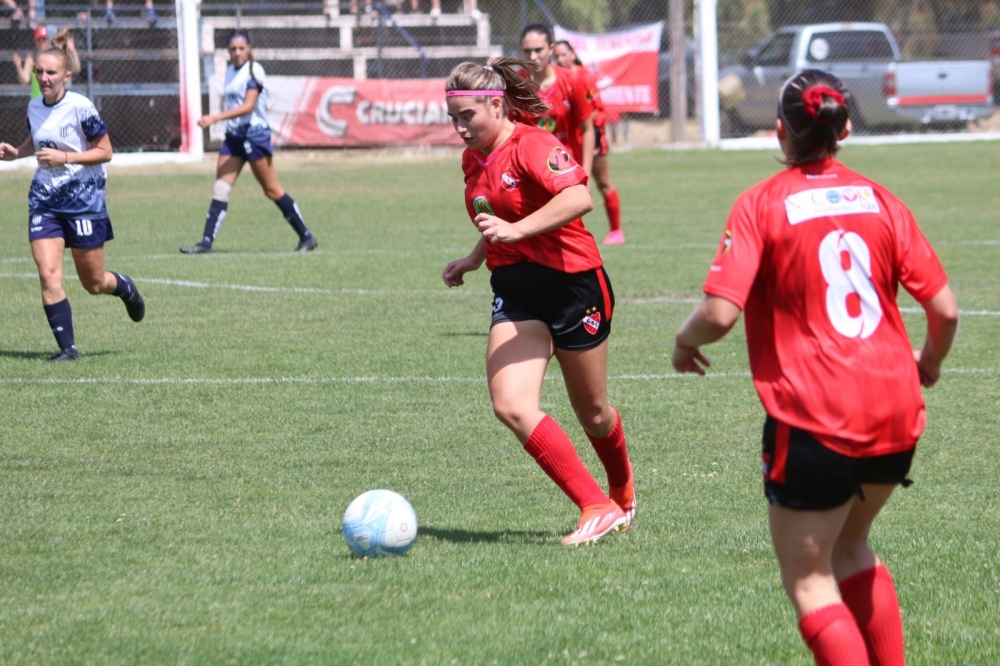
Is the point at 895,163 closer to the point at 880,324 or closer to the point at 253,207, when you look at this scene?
the point at 253,207

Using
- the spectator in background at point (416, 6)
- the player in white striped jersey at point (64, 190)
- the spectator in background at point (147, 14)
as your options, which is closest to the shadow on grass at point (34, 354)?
the player in white striped jersey at point (64, 190)

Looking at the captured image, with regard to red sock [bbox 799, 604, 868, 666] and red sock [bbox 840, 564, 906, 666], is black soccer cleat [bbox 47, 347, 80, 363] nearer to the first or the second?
red sock [bbox 840, 564, 906, 666]

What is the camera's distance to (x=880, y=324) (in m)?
3.40

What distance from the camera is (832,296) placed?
3355 millimetres

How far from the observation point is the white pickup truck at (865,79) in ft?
90.9

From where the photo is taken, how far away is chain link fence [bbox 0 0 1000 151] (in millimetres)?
25328

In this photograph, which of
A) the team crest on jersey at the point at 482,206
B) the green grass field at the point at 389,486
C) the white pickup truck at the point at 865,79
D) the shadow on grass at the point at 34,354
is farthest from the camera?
the white pickup truck at the point at 865,79

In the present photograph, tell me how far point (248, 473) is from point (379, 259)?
7.92 meters

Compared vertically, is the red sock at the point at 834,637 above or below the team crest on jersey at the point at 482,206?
below

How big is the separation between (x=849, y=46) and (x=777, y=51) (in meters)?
1.48

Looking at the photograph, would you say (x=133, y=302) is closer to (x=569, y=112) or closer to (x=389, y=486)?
(x=389, y=486)

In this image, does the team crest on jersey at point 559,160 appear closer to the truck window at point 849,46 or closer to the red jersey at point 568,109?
the red jersey at point 568,109

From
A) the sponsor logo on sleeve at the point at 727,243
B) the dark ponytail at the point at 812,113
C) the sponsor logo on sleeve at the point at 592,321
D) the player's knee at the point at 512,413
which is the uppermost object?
the dark ponytail at the point at 812,113

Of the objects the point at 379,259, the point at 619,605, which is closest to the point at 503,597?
the point at 619,605
